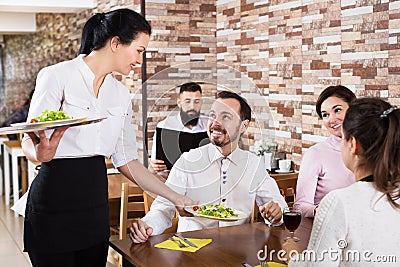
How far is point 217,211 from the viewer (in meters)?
2.10

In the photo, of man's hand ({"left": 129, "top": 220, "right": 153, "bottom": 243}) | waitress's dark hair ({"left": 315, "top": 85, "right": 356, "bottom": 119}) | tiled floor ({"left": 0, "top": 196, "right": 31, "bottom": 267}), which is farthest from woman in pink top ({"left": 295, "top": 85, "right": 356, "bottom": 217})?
tiled floor ({"left": 0, "top": 196, "right": 31, "bottom": 267})

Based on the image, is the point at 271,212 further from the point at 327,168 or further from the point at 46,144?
the point at 46,144

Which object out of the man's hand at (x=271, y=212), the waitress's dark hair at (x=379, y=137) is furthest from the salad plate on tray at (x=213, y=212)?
the waitress's dark hair at (x=379, y=137)

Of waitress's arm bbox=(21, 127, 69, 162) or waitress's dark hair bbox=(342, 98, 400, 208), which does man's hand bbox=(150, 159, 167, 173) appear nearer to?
waitress's arm bbox=(21, 127, 69, 162)

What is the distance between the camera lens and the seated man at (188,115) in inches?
71.9

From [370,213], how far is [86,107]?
1109 mm

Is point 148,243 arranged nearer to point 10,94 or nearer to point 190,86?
point 190,86

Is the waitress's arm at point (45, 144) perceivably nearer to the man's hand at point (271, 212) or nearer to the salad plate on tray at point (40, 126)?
the salad plate on tray at point (40, 126)

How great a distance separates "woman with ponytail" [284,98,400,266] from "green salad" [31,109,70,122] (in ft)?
3.07

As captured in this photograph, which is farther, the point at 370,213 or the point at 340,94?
the point at 340,94

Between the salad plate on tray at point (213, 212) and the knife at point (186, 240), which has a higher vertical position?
the salad plate on tray at point (213, 212)

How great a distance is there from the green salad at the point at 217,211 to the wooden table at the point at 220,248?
11 cm

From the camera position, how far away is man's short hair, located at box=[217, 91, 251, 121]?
6.01 feet

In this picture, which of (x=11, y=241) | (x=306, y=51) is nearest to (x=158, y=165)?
(x=306, y=51)
